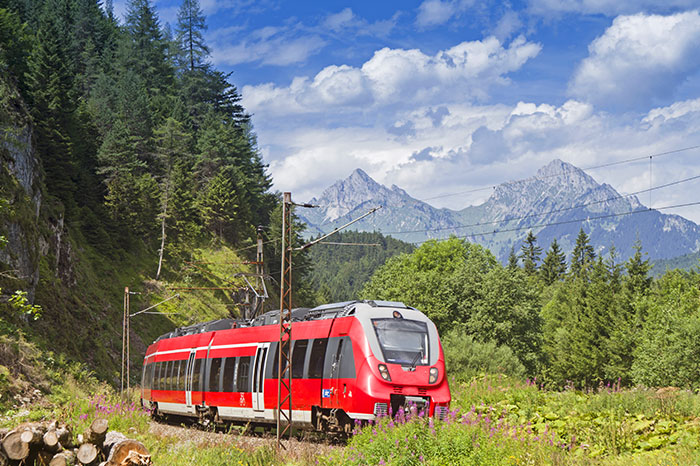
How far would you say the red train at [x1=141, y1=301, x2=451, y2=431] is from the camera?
56.2ft

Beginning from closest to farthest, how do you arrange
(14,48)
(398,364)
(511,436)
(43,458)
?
(511,436), (43,458), (398,364), (14,48)

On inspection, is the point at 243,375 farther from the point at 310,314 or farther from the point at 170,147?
the point at 170,147

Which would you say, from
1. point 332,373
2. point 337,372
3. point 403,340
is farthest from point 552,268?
point 337,372

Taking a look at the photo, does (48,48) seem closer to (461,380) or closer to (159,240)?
(159,240)

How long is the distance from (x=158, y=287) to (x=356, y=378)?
51.9m

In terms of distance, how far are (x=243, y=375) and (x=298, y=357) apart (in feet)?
12.4

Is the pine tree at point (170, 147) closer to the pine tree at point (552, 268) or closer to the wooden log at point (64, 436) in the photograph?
the wooden log at point (64, 436)

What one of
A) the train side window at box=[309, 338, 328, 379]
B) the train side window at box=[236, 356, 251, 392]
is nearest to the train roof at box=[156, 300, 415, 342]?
the train side window at box=[309, 338, 328, 379]

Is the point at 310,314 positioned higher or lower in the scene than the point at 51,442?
higher

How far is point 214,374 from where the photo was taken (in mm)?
25219

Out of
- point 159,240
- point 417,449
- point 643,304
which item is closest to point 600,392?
point 417,449

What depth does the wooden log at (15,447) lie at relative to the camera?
1188 centimetres

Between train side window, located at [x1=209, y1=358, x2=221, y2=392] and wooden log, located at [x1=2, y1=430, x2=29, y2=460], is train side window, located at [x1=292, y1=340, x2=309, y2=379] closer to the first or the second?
train side window, located at [x1=209, y1=358, x2=221, y2=392]

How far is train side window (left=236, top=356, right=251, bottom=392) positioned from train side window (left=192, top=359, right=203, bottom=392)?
4.02 meters
